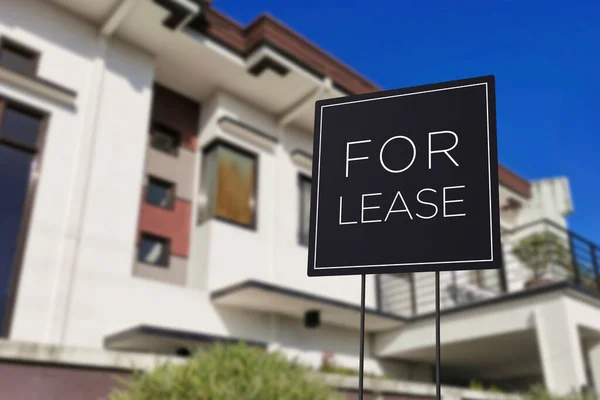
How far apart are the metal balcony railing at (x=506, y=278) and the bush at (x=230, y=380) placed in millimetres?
6511

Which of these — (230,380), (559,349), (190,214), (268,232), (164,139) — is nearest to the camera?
(230,380)

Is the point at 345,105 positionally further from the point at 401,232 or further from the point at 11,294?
the point at 11,294

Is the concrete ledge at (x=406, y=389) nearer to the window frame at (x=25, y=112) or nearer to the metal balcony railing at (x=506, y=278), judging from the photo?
the metal balcony railing at (x=506, y=278)

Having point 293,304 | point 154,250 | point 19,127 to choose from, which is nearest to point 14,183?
point 19,127

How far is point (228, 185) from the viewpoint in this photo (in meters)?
11.9

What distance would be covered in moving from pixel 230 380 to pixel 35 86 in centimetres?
634

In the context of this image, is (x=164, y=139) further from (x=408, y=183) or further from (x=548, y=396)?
(x=408, y=183)

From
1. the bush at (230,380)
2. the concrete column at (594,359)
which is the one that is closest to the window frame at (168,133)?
the bush at (230,380)

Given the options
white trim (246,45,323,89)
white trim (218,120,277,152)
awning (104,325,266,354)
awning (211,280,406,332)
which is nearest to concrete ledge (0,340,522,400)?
awning (104,325,266,354)

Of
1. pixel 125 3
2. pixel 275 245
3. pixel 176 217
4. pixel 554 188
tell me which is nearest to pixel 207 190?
pixel 176 217

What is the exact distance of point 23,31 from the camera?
982 cm

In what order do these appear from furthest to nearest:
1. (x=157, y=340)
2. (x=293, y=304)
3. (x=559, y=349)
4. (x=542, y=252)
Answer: (x=542, y=252) < (x=293, y=304) < (x=559, y=349) < (x=157, y=340)

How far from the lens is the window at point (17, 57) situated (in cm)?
Result: 958

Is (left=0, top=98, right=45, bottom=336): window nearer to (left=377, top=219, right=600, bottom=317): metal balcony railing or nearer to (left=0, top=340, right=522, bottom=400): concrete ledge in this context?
(left=0, top=340, right=522, bottom=400): concrete ledge
